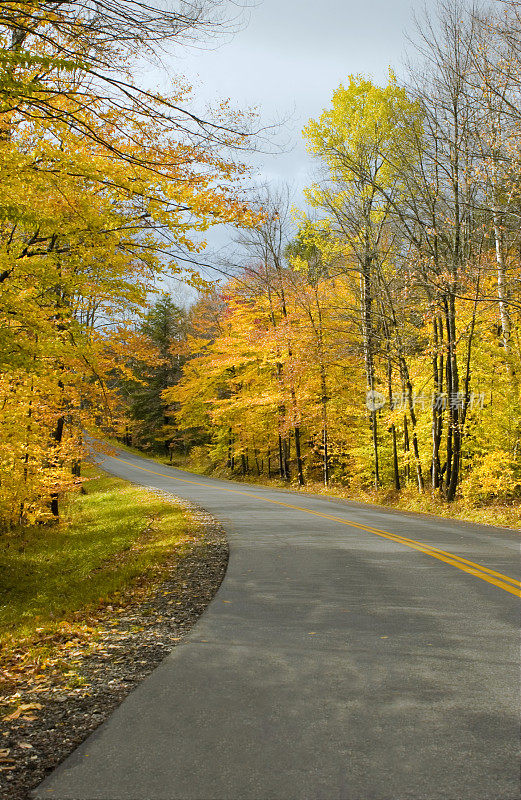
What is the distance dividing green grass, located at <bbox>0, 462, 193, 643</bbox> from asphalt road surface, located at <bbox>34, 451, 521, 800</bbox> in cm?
242

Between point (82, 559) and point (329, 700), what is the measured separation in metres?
9.80

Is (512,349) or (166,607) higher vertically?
(512,349)

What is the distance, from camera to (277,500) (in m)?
17.9

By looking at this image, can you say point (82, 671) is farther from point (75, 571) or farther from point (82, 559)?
point (82, 559)

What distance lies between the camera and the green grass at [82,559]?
7793 millimetres

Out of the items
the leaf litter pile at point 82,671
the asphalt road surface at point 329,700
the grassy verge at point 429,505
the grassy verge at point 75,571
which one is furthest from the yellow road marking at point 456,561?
the grassy verge at point 75,571

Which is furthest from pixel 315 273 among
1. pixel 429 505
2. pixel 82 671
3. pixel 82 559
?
pixel 82 671

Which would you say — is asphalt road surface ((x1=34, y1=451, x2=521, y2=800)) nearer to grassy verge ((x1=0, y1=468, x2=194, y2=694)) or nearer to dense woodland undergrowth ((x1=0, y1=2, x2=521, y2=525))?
grassy verge ((x1=0, y1=468, x2=194, y2=694))

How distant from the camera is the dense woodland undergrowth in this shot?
7672mm

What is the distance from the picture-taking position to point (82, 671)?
4.60 meters

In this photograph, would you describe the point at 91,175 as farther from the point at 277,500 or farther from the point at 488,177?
the point at 277,500

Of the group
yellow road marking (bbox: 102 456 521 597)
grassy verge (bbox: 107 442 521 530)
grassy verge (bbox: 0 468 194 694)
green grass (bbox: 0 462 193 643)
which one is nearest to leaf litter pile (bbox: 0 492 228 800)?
grassy verge (bbox: 0 468 194 694)

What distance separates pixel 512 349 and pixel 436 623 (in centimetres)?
1244

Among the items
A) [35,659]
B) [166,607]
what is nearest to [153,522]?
[166,607]
